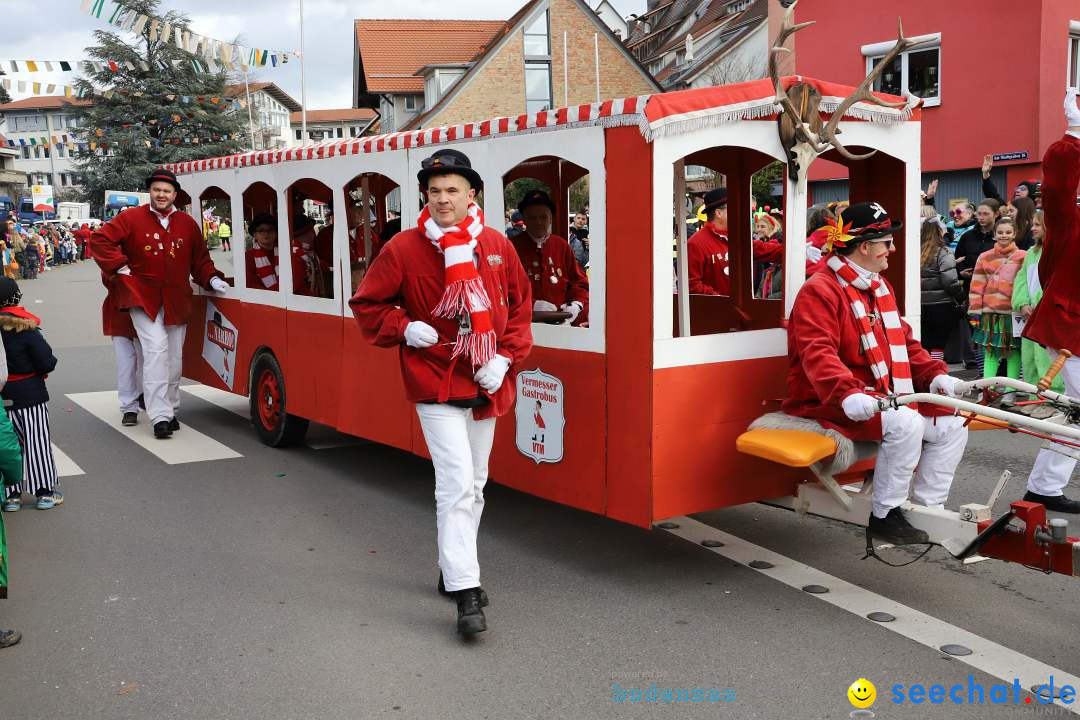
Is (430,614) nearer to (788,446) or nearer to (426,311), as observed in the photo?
(426,311)

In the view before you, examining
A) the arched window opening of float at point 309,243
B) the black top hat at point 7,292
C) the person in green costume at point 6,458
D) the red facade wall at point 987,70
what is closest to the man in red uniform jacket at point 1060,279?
the arched window opening of float at point 309,243

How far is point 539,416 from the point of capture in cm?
543

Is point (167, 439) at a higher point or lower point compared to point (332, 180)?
lower

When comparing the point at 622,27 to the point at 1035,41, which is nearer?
the point at 1035,41

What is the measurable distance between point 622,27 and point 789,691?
60.8 metres

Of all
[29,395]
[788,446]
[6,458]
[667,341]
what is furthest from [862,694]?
[29,395]

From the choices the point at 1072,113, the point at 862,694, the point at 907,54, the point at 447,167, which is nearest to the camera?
the point at 862,694

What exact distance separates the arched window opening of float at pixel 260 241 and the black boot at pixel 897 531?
5.21 metres

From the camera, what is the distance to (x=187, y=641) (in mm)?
4410

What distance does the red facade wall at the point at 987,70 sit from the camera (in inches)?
795

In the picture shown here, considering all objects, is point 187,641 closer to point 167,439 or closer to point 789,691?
point 789,691

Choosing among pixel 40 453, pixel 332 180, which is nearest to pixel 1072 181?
pixel 332 180

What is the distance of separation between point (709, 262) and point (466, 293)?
300cm

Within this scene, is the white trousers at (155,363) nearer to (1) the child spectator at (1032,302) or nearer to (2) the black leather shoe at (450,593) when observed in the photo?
(2) the black leather shoe at (450,593)
